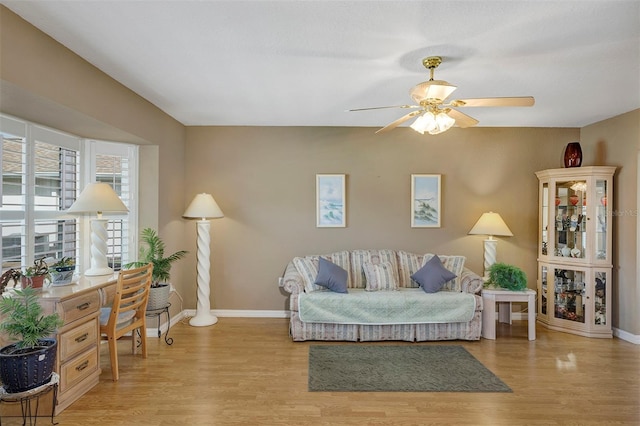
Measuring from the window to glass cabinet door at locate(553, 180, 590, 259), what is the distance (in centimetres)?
522

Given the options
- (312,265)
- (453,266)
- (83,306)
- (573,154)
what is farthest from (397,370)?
(573,154)

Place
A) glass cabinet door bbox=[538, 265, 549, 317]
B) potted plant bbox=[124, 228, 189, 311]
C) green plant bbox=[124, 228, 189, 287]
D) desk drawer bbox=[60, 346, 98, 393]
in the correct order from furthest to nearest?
1. glass cabinet door bbox=[538, 265, 549, 317]
2. green plant bbox=[124, 228, 189, 287]
3. potted plant bbox=[124, 228, 189, 311]
4. desk drawer bbox=[60, 346, 98, 393]

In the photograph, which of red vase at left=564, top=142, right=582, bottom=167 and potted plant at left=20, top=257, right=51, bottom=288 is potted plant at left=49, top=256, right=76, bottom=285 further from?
red vase at left=564, top=142, right=582, bottom=167

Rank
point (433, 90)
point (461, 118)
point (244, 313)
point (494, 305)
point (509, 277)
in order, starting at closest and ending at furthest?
1. point (433, 90)
2. point (461, 118)
3. point (494, 305)
4. point (509, 277)
5. point (244, 313)

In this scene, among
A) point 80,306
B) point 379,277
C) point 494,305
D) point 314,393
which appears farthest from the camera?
point 379,277

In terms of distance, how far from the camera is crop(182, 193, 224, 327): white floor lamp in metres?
4.48

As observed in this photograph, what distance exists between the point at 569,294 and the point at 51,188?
231 inches

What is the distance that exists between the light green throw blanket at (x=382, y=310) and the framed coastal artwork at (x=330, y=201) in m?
1.27

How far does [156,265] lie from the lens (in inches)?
151

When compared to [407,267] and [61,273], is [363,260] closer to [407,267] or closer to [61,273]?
[407,267]

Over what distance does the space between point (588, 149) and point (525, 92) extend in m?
2.04

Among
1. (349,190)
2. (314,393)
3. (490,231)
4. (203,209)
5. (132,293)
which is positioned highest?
(349,190)

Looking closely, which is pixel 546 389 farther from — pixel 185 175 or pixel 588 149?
pixel 185 175

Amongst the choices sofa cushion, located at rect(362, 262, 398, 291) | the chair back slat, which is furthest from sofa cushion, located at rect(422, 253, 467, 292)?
the chair back slat
